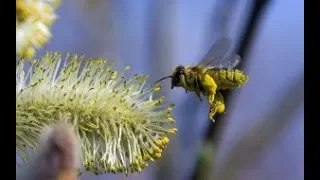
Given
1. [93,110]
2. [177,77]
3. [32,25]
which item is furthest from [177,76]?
[32,25]

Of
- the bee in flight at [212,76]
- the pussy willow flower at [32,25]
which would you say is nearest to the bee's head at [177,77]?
the bee in flight at [212,76]

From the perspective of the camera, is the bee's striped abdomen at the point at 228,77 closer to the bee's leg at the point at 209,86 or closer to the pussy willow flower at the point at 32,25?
the bee's leg at the point at 209,86

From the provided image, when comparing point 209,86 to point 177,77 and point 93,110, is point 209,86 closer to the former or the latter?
point 177,77

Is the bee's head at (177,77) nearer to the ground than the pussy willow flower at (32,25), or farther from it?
nearer to the ground
